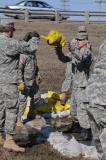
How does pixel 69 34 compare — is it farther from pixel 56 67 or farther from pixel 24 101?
pixel 24 101

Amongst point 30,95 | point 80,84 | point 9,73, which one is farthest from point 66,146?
point 30,95

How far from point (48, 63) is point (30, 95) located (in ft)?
35.1

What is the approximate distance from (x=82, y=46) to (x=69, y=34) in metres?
20.0

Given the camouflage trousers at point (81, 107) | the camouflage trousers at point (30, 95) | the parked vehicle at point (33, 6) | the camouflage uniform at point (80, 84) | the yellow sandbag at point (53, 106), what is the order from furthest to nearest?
the parked vehicle at point (33, 6) → the yellow sandbag at point (53, 106) → the camouflage trousers at point (30, 95) → the camouflage trousers at point (81, 107) → the camouflage uniform at point (80, 84)

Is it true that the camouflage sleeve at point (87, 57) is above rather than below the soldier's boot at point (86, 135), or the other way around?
above

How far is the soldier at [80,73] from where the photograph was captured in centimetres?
991

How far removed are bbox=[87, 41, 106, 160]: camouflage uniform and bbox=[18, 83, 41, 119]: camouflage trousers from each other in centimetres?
536

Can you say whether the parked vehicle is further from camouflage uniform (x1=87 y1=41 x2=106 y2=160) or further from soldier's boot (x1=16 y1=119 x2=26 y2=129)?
camouflage uniform (x1=87 y1=41 x2=106 y2=160)

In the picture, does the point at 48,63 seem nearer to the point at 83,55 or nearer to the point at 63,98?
the point at 63,98

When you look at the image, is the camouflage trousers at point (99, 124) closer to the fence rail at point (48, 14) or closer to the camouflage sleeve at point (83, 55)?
the camouflage sleeve at point (83, 55)

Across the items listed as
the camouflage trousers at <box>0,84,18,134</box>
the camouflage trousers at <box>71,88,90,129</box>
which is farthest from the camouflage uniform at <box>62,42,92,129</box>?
the camouflage trousers at <box>0,84,18,134</box>

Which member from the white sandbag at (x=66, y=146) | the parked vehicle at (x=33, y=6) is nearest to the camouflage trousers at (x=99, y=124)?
the white sandbag at (x=66, y=146)

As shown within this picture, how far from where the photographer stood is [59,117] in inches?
500

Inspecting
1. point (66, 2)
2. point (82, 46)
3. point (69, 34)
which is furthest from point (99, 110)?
point (66, 2)
